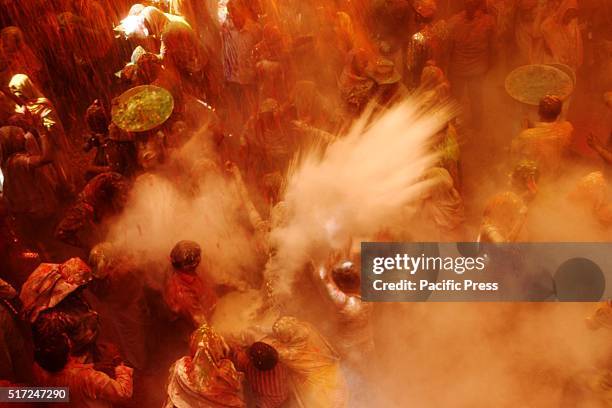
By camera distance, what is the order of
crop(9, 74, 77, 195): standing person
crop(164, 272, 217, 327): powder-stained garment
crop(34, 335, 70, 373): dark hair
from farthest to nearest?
crop(9, 74, 77, 195): standing person, crop(164, 272, 217, 327): powder-stained garment, crop(34, 335, 70, 373): dark hair

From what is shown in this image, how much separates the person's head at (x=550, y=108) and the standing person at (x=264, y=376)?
10.4 feet

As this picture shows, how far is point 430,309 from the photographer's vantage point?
5500 mm

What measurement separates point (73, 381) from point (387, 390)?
2293mm

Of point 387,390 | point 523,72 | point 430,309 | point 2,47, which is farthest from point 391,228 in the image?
point 2,47

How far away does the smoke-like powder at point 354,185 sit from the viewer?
573 cm

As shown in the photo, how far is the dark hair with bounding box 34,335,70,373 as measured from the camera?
4.75 metres

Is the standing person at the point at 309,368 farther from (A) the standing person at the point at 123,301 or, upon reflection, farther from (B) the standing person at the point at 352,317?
(A) the standing person at the point at 123,301

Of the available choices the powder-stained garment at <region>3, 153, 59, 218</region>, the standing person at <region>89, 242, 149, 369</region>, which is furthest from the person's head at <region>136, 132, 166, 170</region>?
the standing person at <region>89, 242, 149, 369</region>

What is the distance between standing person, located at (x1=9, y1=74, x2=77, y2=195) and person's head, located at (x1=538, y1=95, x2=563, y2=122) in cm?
443

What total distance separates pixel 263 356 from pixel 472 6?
4.66m

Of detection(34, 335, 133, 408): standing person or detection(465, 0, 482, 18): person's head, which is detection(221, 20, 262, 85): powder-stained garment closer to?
detection(465, 0, 482, 18): person's head

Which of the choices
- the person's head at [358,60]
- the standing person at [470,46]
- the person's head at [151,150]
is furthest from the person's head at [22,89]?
the standing person at [470,46]

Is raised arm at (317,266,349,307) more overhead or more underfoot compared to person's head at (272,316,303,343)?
more overhead

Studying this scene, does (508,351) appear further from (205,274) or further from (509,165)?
(205,274)
